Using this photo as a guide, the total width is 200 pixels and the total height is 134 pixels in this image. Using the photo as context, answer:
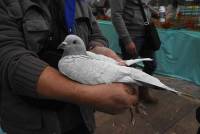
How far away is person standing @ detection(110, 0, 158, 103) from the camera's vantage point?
329 cm

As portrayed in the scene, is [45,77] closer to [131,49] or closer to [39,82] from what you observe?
[39,82]

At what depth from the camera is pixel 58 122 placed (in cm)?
130

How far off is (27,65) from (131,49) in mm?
2312

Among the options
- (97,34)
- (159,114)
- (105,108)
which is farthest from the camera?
(159,114)

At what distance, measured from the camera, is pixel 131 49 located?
330 cm

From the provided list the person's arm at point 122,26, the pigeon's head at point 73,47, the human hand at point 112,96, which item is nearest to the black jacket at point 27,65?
the pigeon's head at point 73,47

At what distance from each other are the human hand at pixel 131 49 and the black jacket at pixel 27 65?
6.23 feet

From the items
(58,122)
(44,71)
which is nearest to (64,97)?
(44,71)

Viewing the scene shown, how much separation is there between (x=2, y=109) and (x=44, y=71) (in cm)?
32

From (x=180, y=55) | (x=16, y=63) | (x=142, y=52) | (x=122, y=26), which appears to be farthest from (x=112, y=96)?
(x=180, y=55)

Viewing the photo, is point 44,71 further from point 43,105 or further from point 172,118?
point 172,118

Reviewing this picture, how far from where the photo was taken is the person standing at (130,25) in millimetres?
3285

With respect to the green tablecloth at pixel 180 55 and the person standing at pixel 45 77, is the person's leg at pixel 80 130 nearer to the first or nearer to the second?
the person standing at pixel 45 77

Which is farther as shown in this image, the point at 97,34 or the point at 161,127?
the point at 161,127
